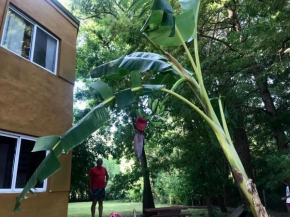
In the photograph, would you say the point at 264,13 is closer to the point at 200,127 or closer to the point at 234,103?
the point at 234,103

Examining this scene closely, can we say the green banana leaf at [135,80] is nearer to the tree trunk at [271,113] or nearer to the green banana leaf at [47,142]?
the green banana leaf at [47,142]

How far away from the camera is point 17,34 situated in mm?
5879

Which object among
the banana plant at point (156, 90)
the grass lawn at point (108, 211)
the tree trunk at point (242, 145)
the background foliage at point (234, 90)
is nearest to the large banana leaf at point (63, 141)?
→ the banana plant at point (156, 90)

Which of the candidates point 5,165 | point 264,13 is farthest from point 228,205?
point 5,165

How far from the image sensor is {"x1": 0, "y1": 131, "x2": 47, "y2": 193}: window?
16.5 feet

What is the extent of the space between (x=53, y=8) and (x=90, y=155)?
572 cm

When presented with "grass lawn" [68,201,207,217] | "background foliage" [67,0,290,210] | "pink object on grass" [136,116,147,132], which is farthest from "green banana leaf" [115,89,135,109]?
"grass lawn" [68,201,207,217]

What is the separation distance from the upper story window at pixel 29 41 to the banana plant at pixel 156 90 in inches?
92.7

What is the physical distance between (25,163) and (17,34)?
2.90m

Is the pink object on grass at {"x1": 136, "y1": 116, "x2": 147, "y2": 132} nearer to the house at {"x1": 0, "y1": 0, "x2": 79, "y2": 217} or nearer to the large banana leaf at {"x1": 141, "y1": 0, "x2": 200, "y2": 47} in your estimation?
the large banana leaf at {"x1": 141, "y1": 0, "x2": 200, "y2": 47}

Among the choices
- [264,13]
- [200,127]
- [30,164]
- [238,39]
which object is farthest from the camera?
[200,127]

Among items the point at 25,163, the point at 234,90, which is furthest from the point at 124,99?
the point at 234,90

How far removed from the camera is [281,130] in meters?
7.93

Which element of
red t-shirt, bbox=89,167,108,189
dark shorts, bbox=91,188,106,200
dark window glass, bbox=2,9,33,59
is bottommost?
dark shorts, bbox=91,188,106,200
